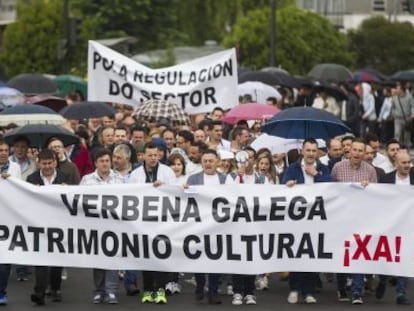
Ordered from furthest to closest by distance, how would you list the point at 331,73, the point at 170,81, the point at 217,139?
the point at 331,73 < the point at 170,81 < the point at 217,139

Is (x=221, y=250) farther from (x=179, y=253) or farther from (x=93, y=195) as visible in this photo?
(x=93, y=195)

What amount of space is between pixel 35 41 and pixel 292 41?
9.22 metres

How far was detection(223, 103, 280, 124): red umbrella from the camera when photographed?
21.7m

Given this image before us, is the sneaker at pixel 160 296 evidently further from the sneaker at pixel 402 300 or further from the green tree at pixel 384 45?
the green tree at pixel 384 45

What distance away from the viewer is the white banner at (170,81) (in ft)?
76.7

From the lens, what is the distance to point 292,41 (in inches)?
2186

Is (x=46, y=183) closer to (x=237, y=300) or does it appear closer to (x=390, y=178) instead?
(x=237, y=300)

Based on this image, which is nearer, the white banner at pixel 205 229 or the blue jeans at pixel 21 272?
the white banner at pixel 205 229

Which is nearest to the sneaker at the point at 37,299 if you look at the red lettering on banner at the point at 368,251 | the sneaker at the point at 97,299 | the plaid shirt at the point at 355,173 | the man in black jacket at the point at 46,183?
the man in black jacket at the point at 46,183

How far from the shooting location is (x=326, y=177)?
47.4ft

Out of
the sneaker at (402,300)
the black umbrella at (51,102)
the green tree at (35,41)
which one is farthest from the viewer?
the green tree at (35,41)

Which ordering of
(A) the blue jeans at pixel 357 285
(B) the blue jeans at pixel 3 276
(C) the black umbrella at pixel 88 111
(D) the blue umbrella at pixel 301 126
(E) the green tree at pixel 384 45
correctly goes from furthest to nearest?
(E) the green tree at pixel 384 45 → (C) the black umbrella at pixel 88 111 → (D) the blue umbrella at pixel 301 126 → (A) the blue jeans at pixel 357 285 → (B) the blue jeans at pixel 3 276

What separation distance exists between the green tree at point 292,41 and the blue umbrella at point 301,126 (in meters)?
37.2

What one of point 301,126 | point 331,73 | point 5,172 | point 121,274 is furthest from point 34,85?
point 5,172
